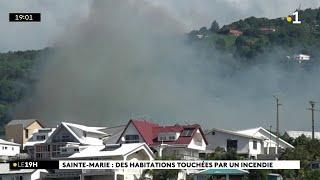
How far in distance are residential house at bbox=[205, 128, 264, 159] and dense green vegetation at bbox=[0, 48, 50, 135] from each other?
87976mm

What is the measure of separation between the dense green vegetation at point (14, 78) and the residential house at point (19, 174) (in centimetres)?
9720

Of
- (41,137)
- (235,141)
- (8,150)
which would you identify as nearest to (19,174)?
(235,141)

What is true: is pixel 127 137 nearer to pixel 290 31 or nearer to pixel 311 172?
pixel 311 172

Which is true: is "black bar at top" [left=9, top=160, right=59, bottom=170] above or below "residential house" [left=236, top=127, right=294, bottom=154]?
below

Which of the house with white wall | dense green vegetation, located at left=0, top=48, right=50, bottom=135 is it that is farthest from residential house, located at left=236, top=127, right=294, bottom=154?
dense green vegetation, located at left=0, top=48, right=50, bottom=135

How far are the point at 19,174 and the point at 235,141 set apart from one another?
2234cm

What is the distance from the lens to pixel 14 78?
182375 millimetres

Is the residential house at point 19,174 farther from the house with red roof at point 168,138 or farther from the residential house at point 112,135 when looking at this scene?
the residential house at point 112,135

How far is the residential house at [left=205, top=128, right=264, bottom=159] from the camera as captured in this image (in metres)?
71.0

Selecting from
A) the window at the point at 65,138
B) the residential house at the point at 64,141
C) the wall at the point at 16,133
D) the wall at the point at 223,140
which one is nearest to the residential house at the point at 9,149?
the wall at the point at 16,133

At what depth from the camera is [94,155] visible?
56.5 meters

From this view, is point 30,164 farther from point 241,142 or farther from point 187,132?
point 241,142

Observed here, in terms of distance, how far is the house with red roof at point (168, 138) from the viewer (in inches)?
2554

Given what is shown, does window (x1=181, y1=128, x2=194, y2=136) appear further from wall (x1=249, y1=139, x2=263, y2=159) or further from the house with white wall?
wall (x1=249, y1=139, x2=263, y2=159)
